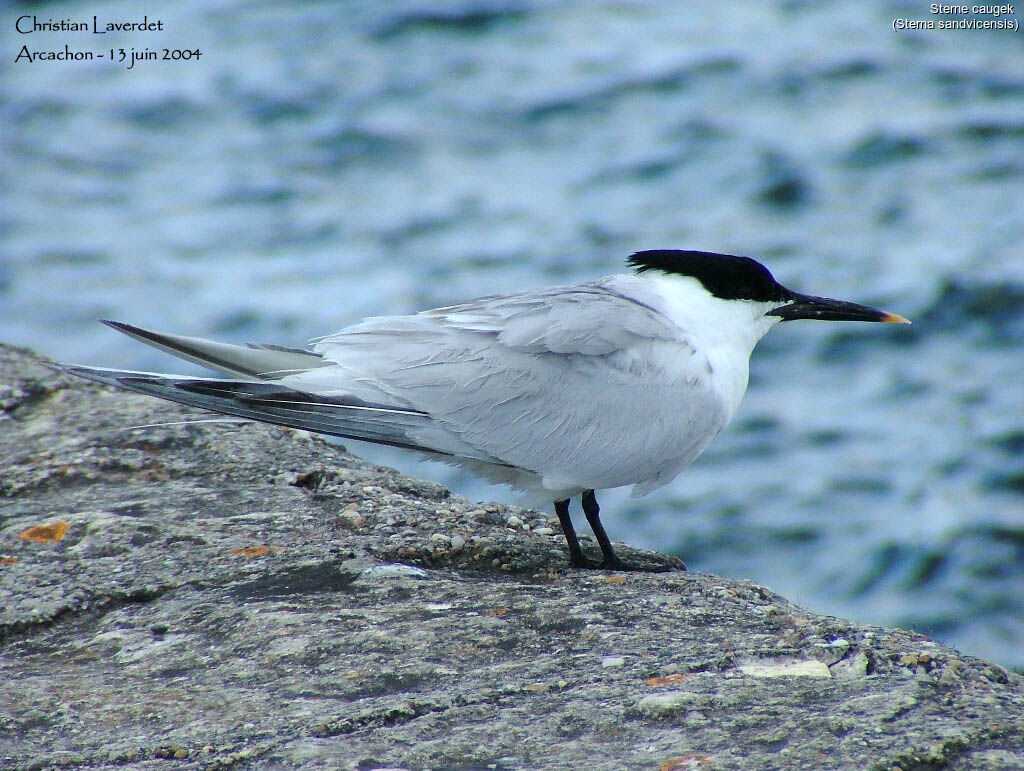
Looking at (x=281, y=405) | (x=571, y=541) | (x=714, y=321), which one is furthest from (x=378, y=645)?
(x=714, y=321)

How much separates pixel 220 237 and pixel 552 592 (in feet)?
22.5

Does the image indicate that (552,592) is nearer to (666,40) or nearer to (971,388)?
(971,388)

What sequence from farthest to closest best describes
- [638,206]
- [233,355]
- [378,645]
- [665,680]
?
[638,206], [233,355], [378,645], [665,680]

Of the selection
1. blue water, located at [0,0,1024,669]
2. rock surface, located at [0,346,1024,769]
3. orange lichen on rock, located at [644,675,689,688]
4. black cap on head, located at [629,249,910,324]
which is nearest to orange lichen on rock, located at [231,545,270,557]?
rock surface, located at [0,346,1024,769]

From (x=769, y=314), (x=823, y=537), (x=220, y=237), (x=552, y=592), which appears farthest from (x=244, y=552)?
(x=220, y=237)

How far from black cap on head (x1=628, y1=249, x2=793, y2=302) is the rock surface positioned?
909 mm

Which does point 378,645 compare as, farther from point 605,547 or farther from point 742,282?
point 742,282

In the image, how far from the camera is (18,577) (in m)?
3.04

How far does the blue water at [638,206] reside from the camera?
267 inches

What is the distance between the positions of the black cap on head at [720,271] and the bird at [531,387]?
268 millimetres

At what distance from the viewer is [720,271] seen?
156 inches

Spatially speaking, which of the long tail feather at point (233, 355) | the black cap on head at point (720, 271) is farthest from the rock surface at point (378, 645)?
the black cap on head at point (720, 271)

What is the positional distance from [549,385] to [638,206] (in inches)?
226

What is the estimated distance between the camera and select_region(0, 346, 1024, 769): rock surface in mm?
2271
